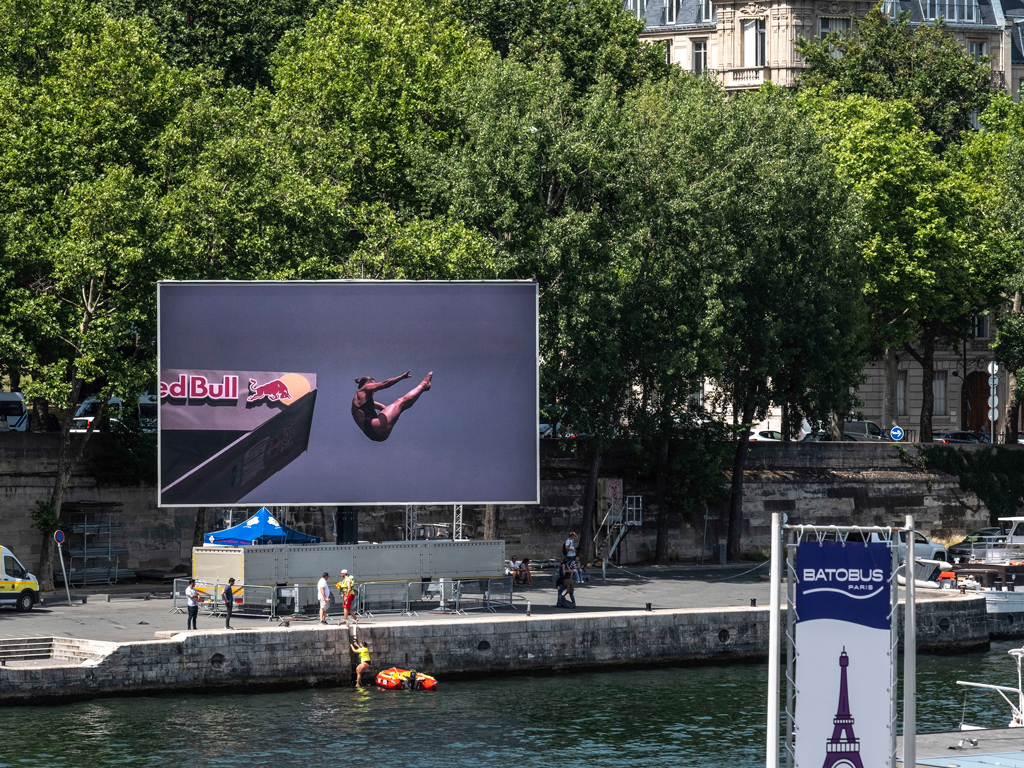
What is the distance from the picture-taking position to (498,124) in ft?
187

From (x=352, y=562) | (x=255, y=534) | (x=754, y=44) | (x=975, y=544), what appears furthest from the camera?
(x=754, y=44)

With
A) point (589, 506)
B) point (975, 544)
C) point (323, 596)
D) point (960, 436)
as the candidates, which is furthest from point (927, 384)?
point (323, 596)

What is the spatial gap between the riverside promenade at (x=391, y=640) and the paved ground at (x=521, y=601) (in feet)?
0.21

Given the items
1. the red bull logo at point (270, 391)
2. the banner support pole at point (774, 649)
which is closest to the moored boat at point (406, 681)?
the red bull logo at point (270, 391)

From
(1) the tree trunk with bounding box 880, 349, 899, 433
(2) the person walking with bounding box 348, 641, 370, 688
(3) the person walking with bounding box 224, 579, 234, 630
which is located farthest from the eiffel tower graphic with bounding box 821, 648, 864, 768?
(1) the tree trunk with bounding box 880, 349, 899, 433

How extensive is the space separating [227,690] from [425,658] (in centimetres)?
546

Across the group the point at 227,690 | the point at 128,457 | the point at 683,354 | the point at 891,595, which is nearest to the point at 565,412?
the point at 683,354

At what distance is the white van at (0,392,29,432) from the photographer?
6680cm

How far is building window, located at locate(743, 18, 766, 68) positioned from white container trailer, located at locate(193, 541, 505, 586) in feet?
182

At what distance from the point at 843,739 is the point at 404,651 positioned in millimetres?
24348

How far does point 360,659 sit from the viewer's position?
143ft

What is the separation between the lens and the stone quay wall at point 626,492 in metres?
55.2

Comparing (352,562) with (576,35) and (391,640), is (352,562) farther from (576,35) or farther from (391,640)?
(576,35)

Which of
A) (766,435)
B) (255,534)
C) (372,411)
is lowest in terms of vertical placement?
(255,534)
